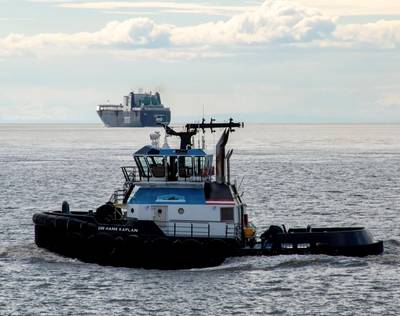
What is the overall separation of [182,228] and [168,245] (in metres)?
1.47

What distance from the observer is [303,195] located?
7512cm

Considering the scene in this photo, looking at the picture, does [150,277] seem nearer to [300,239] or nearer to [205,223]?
[205,223]

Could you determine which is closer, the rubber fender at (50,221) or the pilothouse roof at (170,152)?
the pilothouse roof at (170,152)

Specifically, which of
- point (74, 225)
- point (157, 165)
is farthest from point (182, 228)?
point (74, 225)

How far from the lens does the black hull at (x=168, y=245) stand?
37.9 meters

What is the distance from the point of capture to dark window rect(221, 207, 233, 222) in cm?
→ 3916

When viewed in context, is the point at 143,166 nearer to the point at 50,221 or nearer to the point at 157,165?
the point at 157,165

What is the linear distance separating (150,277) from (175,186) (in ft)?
14.7

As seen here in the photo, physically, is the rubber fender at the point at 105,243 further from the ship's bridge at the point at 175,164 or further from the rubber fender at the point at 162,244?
the ship's bridge at the point at 175,164

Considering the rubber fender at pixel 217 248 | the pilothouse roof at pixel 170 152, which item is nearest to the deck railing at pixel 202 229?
the rubber fender at pixel 217 248

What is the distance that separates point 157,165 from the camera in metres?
40.2

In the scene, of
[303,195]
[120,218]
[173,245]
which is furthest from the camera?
[303,195]

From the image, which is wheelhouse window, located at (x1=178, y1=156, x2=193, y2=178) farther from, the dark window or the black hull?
the black hull

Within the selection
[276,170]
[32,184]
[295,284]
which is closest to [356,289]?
[295,284]
